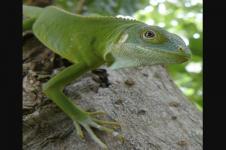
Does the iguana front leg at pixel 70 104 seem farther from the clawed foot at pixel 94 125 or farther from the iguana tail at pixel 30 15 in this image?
the iguana tail at pixel 30 15

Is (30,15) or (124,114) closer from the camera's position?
(124,114)

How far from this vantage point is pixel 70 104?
2.67 metres

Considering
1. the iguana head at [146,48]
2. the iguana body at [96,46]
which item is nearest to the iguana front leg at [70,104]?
the iguana body at [96,46]

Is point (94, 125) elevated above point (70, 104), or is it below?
below

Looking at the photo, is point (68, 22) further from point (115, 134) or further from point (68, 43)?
point (115, 134)

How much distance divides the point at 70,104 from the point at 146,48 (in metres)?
0.61

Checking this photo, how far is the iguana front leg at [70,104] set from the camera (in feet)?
8.33

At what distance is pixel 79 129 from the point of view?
2.49m

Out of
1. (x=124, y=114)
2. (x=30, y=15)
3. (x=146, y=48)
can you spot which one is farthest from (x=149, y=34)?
(x=30, y=15)

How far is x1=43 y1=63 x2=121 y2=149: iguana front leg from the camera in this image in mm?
2539

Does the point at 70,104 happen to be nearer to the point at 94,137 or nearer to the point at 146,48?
the point at 94,137

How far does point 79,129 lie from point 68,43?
0.99 metres


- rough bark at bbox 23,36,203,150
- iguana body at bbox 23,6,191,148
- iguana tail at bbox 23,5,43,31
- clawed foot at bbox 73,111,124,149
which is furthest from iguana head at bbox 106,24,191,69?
iguana tail at bbox 23,5,43,31

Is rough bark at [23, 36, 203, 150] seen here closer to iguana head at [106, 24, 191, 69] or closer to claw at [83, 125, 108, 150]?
claw at [83, 125, 108, 150]
